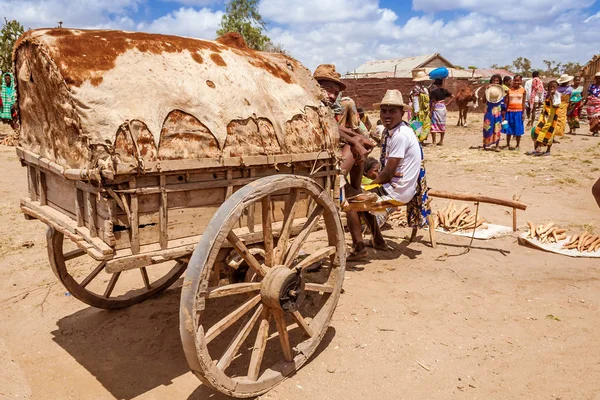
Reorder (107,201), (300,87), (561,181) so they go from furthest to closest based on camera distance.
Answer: (561,181)
(300,87)
(107,201)

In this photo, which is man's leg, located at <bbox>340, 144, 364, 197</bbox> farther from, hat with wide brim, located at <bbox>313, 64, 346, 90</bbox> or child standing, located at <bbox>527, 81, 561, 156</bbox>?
child standing, located at <bbox>527, 81, 561, 156</bbox>

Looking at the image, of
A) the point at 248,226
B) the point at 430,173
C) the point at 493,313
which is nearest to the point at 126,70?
the point at 248,226

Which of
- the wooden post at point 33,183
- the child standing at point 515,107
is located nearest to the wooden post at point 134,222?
the wooden post at point 33,183

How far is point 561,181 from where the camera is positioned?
8.40 metres

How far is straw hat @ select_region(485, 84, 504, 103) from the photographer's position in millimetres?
11780

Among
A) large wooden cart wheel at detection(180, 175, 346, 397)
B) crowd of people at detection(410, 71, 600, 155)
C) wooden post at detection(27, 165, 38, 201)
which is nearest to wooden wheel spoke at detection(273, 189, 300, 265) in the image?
large wooden cart wheel at detection(180, 175, 346, 397)

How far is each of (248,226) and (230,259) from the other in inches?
8.9

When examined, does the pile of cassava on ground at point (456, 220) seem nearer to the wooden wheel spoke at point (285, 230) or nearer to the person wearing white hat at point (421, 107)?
the wooden wheel spoke at point (285, 230)

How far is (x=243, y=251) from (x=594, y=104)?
14.7m

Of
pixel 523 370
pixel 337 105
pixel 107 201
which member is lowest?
pixel 523 370

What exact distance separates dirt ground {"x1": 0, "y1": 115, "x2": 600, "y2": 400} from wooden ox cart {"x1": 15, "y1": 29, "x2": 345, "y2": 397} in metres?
0.44

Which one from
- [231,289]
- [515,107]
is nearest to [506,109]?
[515,107]

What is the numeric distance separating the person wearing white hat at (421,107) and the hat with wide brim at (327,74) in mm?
8273

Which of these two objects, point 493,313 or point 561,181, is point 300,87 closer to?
point 493,313
